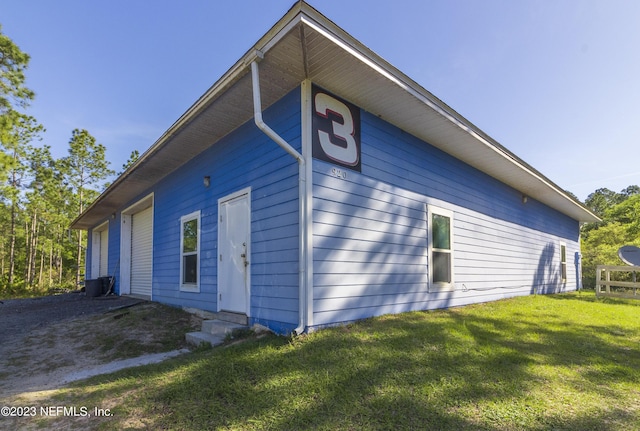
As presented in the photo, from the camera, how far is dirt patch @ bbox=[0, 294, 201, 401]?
3.78 meters

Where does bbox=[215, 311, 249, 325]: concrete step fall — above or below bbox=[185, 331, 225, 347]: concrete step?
above

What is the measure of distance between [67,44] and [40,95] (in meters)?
7.54

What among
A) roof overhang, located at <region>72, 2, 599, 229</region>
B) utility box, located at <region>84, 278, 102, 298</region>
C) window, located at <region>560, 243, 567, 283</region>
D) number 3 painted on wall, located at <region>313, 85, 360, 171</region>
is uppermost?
roof overhang, located at <region>72, 2, 599, 229</region>

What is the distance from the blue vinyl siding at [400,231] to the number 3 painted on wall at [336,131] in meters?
0.15

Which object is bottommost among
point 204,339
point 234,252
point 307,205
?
point 204,339

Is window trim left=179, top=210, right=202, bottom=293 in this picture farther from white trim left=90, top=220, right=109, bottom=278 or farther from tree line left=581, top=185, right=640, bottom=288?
tree line left=581, top=185, right=640, bottom=288

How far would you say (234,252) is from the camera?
211 inches

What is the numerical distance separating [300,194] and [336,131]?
44.2 inches

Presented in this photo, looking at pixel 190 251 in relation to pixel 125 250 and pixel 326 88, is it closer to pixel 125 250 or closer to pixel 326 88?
pixel 326 88

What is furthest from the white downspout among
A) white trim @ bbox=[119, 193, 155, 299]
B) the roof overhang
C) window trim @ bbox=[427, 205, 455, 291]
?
white trim @ bbox=[119, 193, 155, 299]

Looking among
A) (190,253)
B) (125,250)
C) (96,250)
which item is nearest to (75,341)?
(190,253)

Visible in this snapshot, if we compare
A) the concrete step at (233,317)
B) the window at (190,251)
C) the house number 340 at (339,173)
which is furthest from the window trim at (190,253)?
the house number 340 at (339,173)

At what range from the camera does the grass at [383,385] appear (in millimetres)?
2352

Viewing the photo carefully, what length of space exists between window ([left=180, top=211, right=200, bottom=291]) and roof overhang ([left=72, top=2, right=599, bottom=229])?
141 centimetres
